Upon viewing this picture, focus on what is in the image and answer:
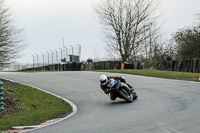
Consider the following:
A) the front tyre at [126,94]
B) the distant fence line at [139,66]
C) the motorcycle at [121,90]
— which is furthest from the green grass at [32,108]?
the distant fence line at [139,66]

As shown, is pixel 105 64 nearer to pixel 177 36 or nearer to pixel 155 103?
pixel 177 36

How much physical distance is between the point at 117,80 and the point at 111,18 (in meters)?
33.3

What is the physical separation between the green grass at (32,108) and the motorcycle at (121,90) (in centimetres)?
174

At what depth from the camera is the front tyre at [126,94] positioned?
12320mm

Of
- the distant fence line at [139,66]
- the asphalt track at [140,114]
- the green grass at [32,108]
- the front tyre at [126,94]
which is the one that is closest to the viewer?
the asphalt track at [140,114]

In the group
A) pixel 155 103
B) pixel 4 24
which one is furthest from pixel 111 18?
pixel 155 103

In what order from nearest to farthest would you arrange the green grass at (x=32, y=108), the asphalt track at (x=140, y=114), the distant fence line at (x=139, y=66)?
the asphalt track at (x=140, y=114) < the green grass at (x=32, y=108) < the distant fence line at (x=139, y=66)

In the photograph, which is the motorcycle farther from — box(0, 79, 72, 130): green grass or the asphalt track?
box(0, 79, 72, 130): green grass

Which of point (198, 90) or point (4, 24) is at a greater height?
point (4, 24)

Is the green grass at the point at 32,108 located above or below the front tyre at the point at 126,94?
below

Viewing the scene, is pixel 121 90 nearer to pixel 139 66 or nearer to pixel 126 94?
pixel 126 94

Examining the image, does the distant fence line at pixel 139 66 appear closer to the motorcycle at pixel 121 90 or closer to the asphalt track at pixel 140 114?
the asphalt track at pixel 140 114

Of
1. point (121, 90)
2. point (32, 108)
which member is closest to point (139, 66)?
point (121, 90)

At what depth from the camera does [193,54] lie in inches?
1576
